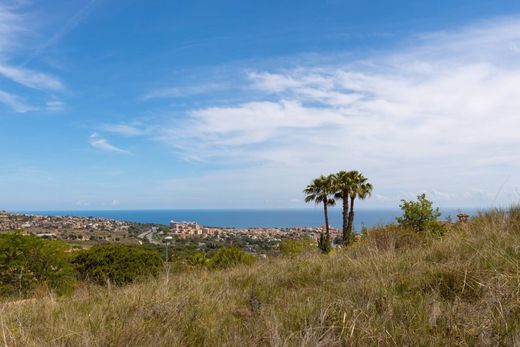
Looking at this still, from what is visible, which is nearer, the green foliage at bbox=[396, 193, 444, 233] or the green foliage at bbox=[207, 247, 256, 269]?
the green foliage at bbox=[207, 247, 256, 269]

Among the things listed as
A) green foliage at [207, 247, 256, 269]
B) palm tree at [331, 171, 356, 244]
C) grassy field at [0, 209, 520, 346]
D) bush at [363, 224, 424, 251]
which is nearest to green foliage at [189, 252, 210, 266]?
green foliage at [207, 247, 256, 269]

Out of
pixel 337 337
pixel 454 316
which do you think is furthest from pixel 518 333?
pixel 337 337

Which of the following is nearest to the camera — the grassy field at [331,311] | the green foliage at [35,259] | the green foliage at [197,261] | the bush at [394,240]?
the grassy field at [331,311]

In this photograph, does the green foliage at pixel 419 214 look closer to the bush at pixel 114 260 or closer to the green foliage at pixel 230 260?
the green foliage at pixel 230 260

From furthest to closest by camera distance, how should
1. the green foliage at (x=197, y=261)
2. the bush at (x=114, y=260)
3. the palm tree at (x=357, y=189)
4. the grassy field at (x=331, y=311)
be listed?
1. the palm tree at (x=357, y=189)
2. the bush at (x=114, y=260)
3. the green foliage at (x=197, y=261)
4. the grassy field at (x=331, y=311)

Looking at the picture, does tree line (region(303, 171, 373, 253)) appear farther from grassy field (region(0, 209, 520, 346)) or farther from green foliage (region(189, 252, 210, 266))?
grassy field (region(0, 209, 520, 346))

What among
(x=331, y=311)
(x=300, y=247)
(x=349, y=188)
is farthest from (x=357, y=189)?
(x=331, y=311)

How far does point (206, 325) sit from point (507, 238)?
5240mm

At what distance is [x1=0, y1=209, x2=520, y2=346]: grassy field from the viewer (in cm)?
302

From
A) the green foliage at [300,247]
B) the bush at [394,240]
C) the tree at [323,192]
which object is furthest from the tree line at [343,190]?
the bush at [394,240]

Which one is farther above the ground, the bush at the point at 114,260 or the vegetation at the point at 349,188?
the vegetation at the point at 349,188

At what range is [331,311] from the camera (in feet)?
12.0

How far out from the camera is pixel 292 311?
3879mm

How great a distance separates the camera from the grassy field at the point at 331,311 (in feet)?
9.91
